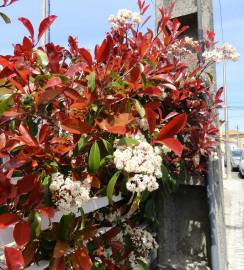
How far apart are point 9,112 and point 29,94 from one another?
11cm

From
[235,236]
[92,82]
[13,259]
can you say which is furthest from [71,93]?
[235,236]

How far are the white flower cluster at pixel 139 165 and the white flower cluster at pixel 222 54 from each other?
1345 millimetres

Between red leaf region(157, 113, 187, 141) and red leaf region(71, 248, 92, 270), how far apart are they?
19.4 inches

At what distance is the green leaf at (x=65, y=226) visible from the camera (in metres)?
1.19

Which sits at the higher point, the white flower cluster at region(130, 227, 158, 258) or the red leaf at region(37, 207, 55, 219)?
the red leaf at region(37, 207, 55, 219)

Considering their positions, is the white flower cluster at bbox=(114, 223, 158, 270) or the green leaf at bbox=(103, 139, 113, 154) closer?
the green leaf at bbox=(103, 139, 113, 154)

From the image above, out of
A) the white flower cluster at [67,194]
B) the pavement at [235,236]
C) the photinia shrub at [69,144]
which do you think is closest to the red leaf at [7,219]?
the photinia shrub at [69,144]

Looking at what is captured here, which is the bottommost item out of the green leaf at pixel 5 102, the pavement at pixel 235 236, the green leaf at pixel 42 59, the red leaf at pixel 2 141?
the pavement at pixel 235 236

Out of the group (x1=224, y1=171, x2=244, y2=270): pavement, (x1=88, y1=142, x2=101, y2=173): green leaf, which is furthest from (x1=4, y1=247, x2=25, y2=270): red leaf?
(x1=224, y1=171, x2=244, y2=270): pavement

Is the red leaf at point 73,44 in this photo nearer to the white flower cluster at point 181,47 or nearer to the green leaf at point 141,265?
the white flower cluster at point 181,47

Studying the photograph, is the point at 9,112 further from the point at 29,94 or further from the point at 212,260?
the point at 212,260

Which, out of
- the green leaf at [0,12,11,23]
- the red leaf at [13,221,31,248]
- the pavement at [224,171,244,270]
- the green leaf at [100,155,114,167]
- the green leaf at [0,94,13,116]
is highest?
the green leaf at [0,12,11,23]

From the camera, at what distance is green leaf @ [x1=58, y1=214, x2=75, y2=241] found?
119 cm

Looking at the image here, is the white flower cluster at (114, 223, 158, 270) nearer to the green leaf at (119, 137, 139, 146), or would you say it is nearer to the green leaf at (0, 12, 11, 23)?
the green leaf at (119, 137, 139, 146)
